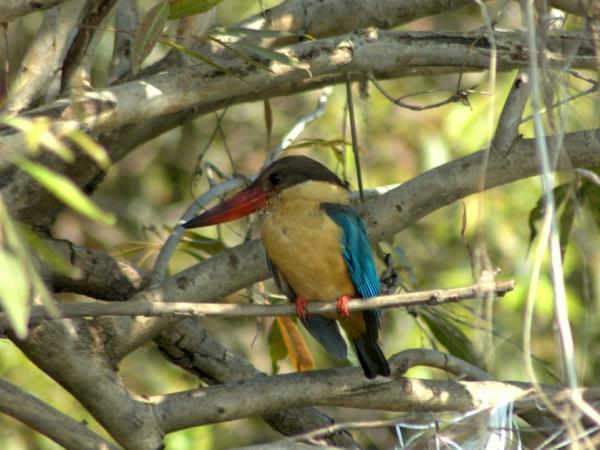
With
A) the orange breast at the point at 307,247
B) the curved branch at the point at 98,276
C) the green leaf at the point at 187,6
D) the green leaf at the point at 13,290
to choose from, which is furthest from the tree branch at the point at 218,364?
the green leaf at the point at 13,290

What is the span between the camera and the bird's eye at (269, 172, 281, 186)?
357 centimetres

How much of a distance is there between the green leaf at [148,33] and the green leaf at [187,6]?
0.54ft

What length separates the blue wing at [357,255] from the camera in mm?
3295

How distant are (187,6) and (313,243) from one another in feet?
3.38

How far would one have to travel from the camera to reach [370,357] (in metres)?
3.25

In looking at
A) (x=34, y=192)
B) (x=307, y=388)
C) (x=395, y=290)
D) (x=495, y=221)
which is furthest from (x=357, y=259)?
(x=495, y=221)

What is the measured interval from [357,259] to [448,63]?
0.66 meters

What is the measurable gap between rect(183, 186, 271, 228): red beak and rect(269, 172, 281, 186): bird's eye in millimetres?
→ 34

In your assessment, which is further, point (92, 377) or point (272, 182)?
point (272, 182)

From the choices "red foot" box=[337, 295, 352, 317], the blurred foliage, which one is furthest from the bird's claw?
the blurred foliage

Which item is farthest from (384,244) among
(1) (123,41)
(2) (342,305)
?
(1) (123,41)

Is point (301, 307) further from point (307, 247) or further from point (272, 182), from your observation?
point (272, 182)

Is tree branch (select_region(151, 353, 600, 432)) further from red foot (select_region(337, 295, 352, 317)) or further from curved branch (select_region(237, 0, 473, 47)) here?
curved branch (select_region(237, 0, 473, 47))

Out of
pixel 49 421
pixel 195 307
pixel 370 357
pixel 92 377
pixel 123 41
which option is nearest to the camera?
pixel 195 307
